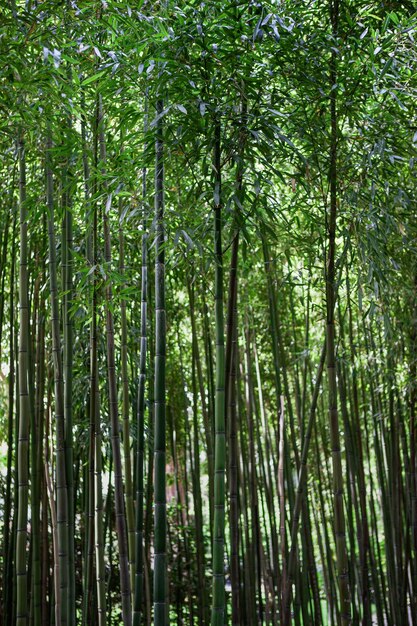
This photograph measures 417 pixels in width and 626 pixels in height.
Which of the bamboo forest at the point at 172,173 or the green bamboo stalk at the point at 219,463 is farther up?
the bamboo forest at the point at 172,173

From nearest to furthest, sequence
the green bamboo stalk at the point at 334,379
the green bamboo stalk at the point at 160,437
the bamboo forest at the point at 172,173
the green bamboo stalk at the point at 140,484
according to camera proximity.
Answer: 1. the green bamboo stalk at the point at 160,437
2. the bamboo forest at the point at 172,173
3. the green bamboo stalk at the point at 334,379
4. the green bamboo stalk at the point at 140,484

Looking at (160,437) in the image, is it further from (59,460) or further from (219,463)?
(59,460)

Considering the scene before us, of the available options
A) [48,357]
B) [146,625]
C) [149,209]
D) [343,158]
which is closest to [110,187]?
[149,209]

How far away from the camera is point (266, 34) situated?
2709mm

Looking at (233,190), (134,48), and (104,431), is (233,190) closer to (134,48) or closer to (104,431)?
(134,48)

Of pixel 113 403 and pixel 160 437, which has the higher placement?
pixel 113 403

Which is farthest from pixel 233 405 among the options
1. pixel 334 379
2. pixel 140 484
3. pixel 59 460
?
pixel 59 460

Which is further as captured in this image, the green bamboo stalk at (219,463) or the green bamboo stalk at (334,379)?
the green bamboo stalk at (334,379)

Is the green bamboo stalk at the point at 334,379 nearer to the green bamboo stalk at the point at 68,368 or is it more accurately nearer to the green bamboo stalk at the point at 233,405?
the green bamboo stalk at the point at 233,405

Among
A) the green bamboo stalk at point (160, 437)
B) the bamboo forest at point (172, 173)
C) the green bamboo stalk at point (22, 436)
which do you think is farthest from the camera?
the green bamboo stalk at point (22, 436)

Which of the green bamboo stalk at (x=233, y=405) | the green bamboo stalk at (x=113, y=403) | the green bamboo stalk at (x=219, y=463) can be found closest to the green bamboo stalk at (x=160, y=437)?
the green bamboo stalk at (x=219, y=463)

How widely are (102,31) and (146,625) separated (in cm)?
348

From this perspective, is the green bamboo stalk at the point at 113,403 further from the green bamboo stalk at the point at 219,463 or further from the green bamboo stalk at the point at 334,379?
the green bamboo stalk at the point at 334,379

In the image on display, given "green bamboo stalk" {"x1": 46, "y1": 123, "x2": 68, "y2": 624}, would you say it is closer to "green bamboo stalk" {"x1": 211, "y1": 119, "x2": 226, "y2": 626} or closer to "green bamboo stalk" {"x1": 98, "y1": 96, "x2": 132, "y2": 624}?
"green bamboo stalk" {"x1": 98, "y1": 96, "x2": 132, "y2": 624}
